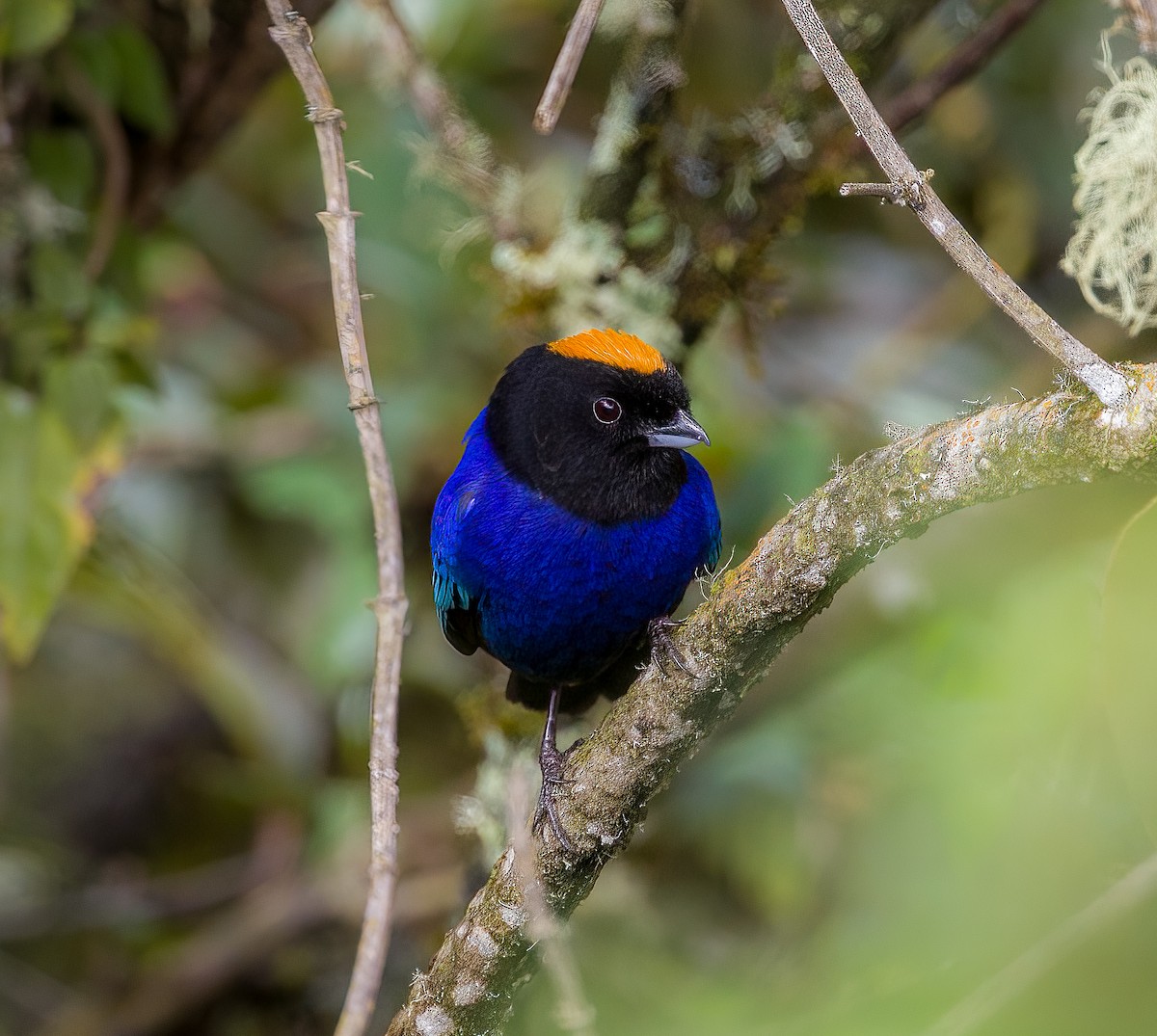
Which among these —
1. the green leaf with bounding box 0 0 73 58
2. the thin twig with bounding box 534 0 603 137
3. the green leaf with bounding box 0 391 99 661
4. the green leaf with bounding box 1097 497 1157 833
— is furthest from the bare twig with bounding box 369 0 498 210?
the green leaf with bounding box 1097 497 1157 833

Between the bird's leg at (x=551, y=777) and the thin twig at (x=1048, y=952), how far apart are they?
1319mm

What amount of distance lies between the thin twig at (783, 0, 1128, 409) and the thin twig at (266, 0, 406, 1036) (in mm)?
813

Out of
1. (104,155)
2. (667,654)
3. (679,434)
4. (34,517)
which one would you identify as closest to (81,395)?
(34,517)

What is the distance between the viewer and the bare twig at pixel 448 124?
360 cm

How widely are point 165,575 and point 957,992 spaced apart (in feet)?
12.5

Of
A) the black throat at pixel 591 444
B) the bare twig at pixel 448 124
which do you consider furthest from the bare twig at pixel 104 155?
the black throat at pixel 591 444

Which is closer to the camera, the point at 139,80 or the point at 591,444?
the point at 591,444

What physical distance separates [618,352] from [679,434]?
9.5 inches

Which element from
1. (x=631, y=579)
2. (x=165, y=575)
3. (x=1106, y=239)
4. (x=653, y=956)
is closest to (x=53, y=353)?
(x=165, y=575)

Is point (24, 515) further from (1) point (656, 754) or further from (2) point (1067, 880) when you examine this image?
(2) point (1067, 880)

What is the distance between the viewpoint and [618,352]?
9.75ft


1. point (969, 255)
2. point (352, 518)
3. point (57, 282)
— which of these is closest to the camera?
point (969, 255)

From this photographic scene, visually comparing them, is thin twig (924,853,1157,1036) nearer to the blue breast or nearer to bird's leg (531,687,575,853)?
bird's leg (531,687,575,853)

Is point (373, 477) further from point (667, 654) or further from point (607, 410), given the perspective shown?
point (607, 410)
